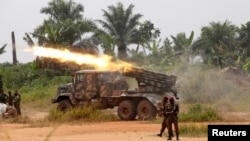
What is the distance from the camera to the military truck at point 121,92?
67.7 feet

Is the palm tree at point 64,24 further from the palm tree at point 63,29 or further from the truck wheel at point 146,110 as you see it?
the truck wheel at point 146,110

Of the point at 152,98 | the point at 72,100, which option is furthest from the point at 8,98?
the point at 152,98

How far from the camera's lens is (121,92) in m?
21.2

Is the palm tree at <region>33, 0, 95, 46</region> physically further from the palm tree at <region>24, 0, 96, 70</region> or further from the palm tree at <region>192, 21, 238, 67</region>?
the palm tree at <region>192, 21, 238, 67</region>

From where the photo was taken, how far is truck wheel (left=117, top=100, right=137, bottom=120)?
68.2 ft

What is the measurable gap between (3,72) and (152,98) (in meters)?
28.4

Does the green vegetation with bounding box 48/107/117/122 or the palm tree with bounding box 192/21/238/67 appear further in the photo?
the palm tree with bounding box 192/21/238/67

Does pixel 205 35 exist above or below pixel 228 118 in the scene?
above

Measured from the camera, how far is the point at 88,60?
879 inches

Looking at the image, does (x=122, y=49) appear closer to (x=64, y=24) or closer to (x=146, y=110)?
(x=64, y=24)

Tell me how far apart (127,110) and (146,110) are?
3.22ft

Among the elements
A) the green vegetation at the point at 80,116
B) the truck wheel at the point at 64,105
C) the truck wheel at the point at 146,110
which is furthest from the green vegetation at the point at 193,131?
the truck wheel at the point at 64,105

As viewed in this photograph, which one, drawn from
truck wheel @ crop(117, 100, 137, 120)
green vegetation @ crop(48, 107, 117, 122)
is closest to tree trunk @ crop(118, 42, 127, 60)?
truck wheel @ crop(117, 100, 137, 120)

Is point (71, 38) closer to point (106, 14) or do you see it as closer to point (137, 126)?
point (106, 14)
